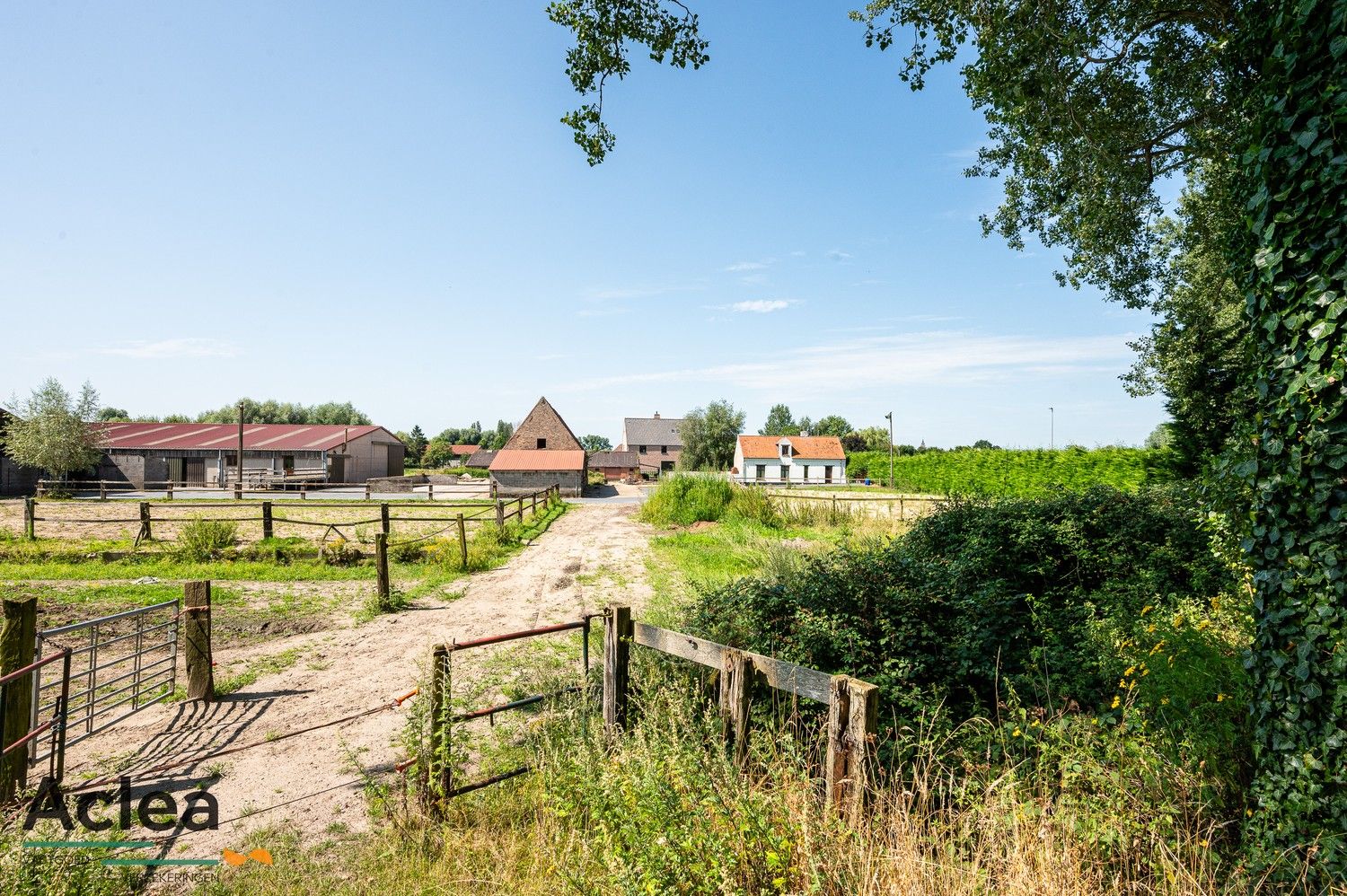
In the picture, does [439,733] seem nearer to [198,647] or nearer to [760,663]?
[760,663]

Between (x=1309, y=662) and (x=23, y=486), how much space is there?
2131 inches

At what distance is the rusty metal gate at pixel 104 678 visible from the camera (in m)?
5.26

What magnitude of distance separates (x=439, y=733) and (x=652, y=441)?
247ft

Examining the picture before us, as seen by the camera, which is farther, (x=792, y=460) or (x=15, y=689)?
(x=792, y=460)

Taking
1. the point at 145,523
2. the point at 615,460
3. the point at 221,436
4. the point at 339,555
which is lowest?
the point at 339,555

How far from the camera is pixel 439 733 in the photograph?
429 cm

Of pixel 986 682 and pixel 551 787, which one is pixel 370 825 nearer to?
pixel 551 787

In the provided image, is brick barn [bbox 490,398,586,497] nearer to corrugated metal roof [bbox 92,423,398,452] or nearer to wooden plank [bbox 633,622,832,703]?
corrugated metal roof [bbox 92,423,398,452]

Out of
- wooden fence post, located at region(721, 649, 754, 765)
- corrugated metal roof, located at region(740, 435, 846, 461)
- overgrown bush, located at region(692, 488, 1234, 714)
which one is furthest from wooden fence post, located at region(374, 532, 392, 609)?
corrugated metal roof, located at region(740, 435, 846, 461)

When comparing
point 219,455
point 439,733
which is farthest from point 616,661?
point 219,455

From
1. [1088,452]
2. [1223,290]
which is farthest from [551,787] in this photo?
[1088,452]

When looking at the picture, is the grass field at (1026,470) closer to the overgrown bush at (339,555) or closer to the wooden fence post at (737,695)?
the wooden fence post at (737,695)

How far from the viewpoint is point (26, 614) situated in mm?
4707

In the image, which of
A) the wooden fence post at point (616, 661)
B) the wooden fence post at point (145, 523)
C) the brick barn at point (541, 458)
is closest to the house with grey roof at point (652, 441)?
the brick barn at point (541, 458)
